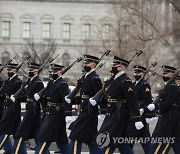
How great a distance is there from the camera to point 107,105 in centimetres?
1295

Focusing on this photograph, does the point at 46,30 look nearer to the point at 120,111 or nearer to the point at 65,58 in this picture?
the point at 65,58

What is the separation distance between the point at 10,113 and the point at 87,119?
2290mm

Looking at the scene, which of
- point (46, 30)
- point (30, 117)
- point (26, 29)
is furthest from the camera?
point (26, 29)

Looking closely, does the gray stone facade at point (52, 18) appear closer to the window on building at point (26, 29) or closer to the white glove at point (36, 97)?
the window on building at point (26, 29)

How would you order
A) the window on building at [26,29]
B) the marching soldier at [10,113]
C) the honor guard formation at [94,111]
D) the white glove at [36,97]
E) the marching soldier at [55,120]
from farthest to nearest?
1. the window on building at [26,29]
2. the marching soldier at [10,113]
3. the white glove at [36,97]
4. the marching soldier at [55,120]
5. the honor guard formation at [94,111]

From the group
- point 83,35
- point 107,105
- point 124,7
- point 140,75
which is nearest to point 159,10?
point 124,7

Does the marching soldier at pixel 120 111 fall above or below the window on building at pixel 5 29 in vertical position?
below

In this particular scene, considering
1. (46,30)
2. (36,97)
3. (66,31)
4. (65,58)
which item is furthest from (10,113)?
(66,31)

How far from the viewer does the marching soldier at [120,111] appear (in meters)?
12.5

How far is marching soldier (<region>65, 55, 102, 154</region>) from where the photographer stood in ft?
44.0

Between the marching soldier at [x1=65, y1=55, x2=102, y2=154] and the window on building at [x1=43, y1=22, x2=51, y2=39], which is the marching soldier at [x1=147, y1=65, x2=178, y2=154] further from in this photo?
the window on building at [x1=43, y1=22, x2=51, y2=39]

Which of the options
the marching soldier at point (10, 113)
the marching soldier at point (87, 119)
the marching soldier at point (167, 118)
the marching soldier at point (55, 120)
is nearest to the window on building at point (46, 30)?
the marching soldier at point (10, 113)

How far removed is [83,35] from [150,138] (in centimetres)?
6118

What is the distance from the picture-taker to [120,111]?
41.3ft
